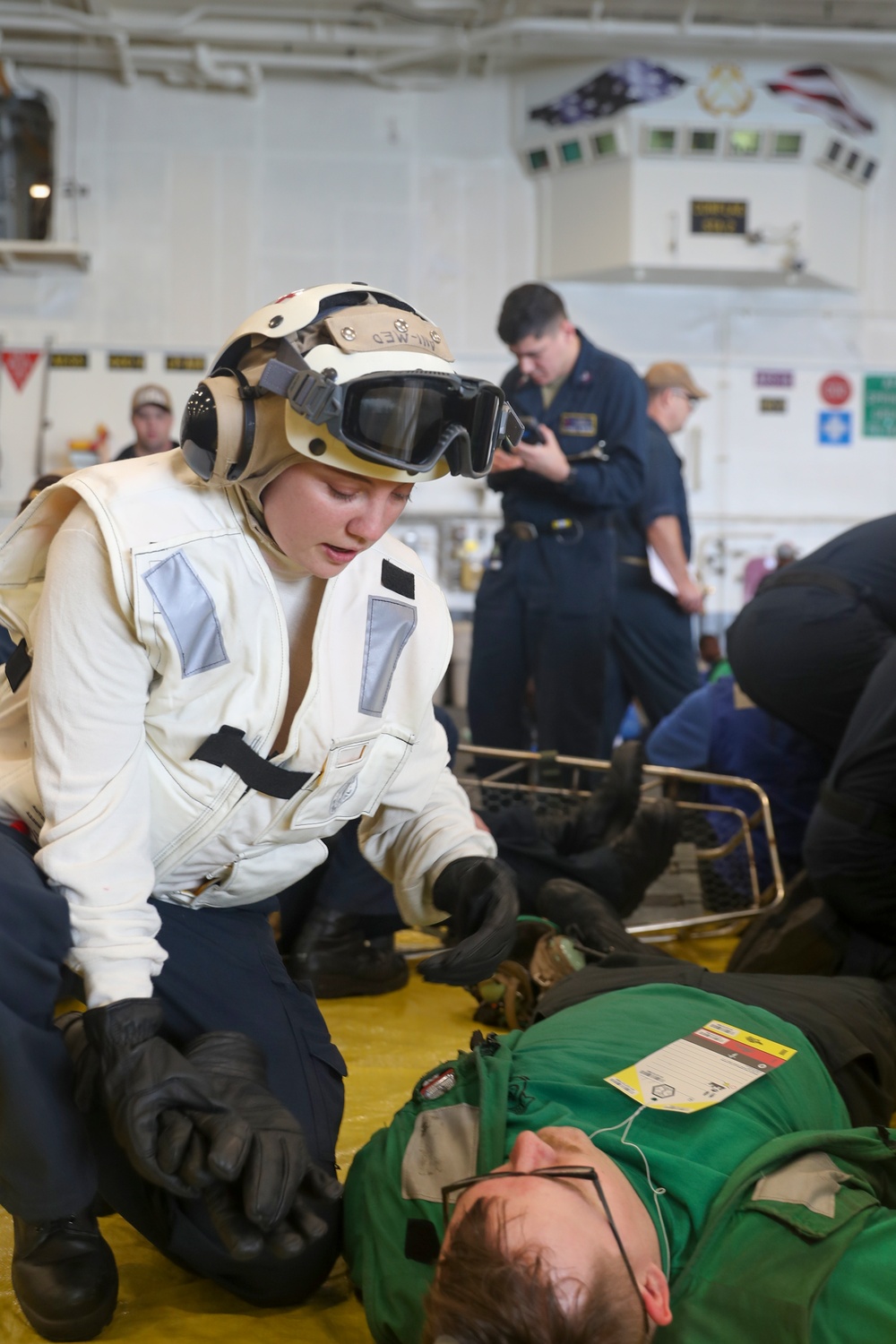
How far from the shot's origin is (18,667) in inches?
61.1

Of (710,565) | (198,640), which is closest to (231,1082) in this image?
(198,640)

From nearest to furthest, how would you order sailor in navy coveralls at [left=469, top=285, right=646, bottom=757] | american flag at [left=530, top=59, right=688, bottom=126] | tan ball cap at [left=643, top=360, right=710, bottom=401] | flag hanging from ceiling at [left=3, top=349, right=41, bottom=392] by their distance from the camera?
sailor in navy coveralls at [left=469, top=285, right=646, bottom=757]
tan ball cap at [left=643, top=360, right=710, bottom=401]
american flag at [left=530, top=59, right=688, bottom=126]
flag hanging from ceiling at [left=3, top=349, right=41, bottom=392]

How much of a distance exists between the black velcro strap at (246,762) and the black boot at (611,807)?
5.29 ft

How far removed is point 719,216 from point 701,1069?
798 centimetres

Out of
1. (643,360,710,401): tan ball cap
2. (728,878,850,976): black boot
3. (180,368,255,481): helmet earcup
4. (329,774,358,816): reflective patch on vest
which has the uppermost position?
(643,360,710,401): tan ball cap

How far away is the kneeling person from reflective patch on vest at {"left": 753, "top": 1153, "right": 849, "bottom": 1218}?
408 millimetres

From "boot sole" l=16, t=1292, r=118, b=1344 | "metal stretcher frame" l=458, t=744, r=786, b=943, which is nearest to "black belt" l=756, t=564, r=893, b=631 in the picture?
"metal stretcher frame" l=458, t=744, r=786, b=943

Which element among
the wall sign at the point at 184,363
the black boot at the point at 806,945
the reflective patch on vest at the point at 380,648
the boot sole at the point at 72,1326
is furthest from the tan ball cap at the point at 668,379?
the boot sole at the point at 72,1326

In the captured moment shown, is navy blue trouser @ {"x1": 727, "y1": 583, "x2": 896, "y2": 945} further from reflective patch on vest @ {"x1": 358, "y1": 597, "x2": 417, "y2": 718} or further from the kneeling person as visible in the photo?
reflective patch on vest @ {"x1": 358, "y1": 597, "x2": 417, "y2": 718}

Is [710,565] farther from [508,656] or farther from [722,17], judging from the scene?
[508,656]

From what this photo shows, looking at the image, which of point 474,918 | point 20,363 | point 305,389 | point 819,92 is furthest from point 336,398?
point 819,92

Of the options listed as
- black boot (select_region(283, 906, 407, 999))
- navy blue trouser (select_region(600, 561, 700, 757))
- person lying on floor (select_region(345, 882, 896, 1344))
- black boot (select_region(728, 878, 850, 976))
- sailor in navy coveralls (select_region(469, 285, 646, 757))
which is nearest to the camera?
person lying on floor (select_region(345, 882, 896, 1344))

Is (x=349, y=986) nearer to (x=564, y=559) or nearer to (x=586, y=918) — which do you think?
(x=586, y=918)

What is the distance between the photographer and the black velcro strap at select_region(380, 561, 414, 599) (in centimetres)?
163
